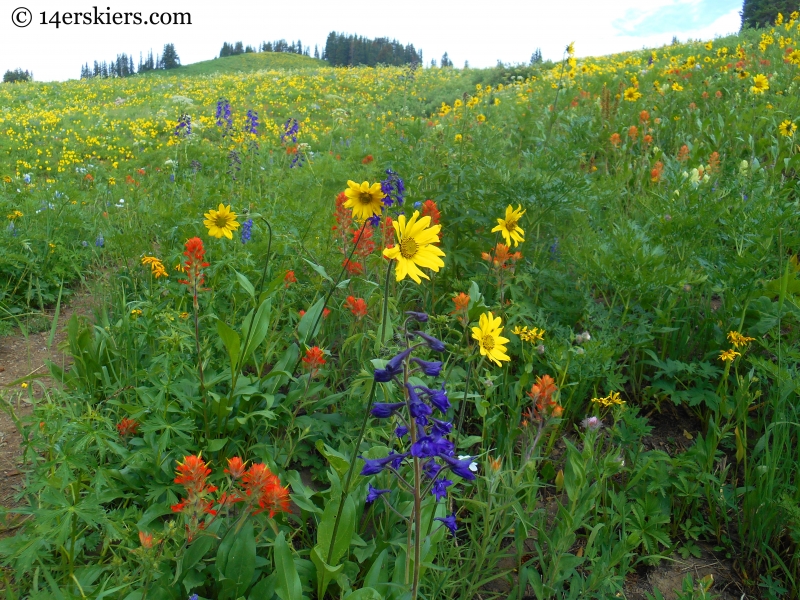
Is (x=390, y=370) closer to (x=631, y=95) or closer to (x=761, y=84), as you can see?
(x=631, y=95)

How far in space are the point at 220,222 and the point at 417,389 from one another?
169 centimetres

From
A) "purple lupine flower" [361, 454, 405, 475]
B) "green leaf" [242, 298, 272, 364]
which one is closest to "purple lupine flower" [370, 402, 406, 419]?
"purple lupine flower" [361, 454, 405, 475]

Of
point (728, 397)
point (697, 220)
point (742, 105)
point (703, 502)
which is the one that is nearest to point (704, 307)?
point (697, 220)

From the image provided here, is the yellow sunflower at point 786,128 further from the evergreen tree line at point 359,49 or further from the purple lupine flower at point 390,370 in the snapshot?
the evergreen tree line at point 359,49

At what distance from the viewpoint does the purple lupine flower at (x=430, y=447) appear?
3.84 feet

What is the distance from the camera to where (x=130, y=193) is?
15.1ft

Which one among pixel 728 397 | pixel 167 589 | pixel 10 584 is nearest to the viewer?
pixel 167 589

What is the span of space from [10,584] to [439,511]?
4.63ft

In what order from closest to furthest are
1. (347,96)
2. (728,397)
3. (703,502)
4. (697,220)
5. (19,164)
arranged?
(703,502)
(728,397)
(697,220)
(19,164)
(347,96)

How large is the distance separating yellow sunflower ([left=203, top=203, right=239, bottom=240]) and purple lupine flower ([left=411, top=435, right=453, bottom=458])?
1.66m

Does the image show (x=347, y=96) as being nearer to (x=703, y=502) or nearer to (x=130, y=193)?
(x=130, y=193)

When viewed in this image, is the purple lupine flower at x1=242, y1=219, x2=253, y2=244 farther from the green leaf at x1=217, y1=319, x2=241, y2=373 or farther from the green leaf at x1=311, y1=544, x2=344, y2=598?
the green leaf at x1=311, y1=544, x2=344, y2=598

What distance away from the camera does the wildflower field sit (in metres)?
1.64

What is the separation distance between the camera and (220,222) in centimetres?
254
